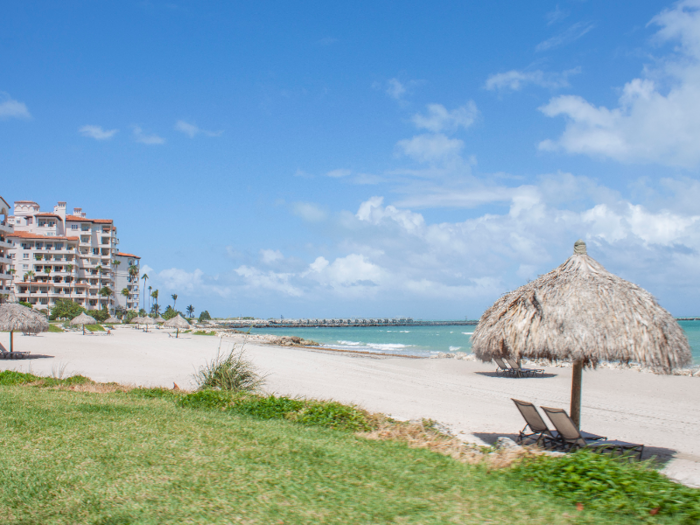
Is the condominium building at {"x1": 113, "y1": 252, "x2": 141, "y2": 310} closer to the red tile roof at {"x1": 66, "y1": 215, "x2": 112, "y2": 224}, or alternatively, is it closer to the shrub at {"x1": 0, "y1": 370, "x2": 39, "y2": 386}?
the red tile roof at {"x1": 66, "y1": 215, "x2": 112, "y2": 224}

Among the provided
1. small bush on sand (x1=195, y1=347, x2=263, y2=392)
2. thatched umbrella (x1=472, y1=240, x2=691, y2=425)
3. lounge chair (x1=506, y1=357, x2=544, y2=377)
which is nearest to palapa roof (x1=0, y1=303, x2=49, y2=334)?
small bush on sand (x1=195, y1=347, x2=263, y2=392)

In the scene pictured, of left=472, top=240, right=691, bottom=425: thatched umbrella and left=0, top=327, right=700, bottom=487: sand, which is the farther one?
left=0, top=327, right=700, bottom=487: sand

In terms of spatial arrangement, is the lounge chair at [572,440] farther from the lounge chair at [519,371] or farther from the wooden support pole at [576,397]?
the lounge chair at [519,371]

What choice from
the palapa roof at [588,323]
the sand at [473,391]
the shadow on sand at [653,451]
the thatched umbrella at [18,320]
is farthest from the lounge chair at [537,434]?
the thatched umbrella at [18,320]

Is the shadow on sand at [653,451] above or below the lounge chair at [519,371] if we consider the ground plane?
above

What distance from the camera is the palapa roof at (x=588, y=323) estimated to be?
646 cm

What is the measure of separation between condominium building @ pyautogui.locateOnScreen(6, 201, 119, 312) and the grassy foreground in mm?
74474

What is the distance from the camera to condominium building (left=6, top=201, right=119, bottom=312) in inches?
2810

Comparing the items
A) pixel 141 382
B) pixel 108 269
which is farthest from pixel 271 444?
pixel 108 269

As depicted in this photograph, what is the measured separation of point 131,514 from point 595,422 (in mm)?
9418

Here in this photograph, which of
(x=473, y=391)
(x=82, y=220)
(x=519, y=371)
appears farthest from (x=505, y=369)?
(x=82, y=220)

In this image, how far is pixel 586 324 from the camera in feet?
21.4

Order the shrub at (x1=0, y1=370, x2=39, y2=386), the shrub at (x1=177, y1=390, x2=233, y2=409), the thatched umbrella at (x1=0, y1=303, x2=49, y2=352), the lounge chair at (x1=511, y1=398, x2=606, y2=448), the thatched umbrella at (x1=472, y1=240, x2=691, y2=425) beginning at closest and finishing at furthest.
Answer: the thatched umbrella at (x1=472, y1=240, x2=691, y2=425)
the lounge chair at (x1=511, y1=398, x2=606, y2=448)
the shrub at (x1=177, y1=390, x2=233, y2=409)
the shrub at (x1=0, y1=370, x2=39, y2=386)
the thatched umbrella at (x1=0, y1=303, x2=49, y2=352)

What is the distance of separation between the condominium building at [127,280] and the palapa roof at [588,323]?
90.0m
